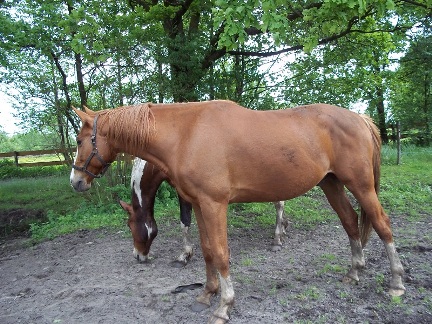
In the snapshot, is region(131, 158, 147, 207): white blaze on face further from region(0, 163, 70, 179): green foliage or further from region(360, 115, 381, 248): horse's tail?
region(0, 163, 70, 179): green foliage

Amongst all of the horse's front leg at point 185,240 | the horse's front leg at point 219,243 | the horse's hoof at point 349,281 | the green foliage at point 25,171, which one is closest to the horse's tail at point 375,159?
the horse's hoof at point 349,281

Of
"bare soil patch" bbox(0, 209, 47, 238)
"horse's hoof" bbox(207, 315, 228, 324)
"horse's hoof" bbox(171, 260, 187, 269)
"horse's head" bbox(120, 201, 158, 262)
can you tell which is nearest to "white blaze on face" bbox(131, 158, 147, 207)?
"horse's head" bbox(120, 201, 158, 262)

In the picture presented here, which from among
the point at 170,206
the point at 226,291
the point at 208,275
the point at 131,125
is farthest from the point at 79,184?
the point at 170,206

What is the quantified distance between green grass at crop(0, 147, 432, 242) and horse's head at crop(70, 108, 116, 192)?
3201mm

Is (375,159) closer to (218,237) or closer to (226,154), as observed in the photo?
(226,154)

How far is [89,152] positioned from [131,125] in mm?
497

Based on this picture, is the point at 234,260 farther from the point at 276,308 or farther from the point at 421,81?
the point at 421,81

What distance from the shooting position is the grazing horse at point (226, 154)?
3.19m

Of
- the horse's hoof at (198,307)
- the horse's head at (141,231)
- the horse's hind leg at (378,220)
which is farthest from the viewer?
the horse's head at (141,231)

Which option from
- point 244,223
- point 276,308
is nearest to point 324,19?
point 244,223

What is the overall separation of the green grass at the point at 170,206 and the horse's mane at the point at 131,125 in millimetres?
3384

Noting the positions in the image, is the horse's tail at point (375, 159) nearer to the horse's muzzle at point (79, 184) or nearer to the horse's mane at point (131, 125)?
the horse's mane at point (131, 125)

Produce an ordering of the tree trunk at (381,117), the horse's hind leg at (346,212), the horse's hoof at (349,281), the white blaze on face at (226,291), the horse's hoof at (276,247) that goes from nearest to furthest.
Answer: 1. the white blaze on face at (226,291)
2. the horse's hoof at (349,281)
3. the horse's hind leg at (346,212)
4. the horse's hoof at (276,247)
5. the tree trunk at (381,117)

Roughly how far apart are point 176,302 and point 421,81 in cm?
2048
